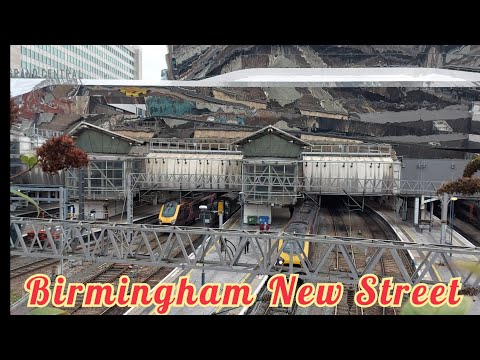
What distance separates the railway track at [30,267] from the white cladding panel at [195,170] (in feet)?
44.8

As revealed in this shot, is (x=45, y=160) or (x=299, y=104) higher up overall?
(x=299, y=104)

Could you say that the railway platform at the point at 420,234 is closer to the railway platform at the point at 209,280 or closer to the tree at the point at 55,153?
the railway platform at the point at 209,280

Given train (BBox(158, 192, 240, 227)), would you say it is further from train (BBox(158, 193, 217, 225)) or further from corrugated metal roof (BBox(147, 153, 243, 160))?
corrugated metal roof (BBox(147, 153, 243, 160))

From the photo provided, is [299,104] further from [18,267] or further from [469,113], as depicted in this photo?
[18,267]

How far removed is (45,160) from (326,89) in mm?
36469

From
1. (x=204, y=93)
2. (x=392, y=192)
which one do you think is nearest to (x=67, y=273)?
(x=392, y=192)

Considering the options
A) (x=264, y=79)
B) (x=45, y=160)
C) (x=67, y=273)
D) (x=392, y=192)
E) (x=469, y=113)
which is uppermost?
(x=264, y=79)

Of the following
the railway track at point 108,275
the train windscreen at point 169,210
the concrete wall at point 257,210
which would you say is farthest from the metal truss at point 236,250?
the concrete wall at point 257,210

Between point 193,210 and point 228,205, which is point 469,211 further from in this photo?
point 193,210

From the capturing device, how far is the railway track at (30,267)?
2235cm

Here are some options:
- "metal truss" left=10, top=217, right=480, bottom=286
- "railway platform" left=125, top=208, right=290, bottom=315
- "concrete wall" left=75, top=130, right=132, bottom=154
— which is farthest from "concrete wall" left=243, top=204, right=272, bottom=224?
"metal truss" left=10, top=217, right=480, bottom=286

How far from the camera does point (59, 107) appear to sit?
4756 centimetres

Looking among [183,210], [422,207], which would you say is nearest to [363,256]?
[422,207]

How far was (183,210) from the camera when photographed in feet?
115
